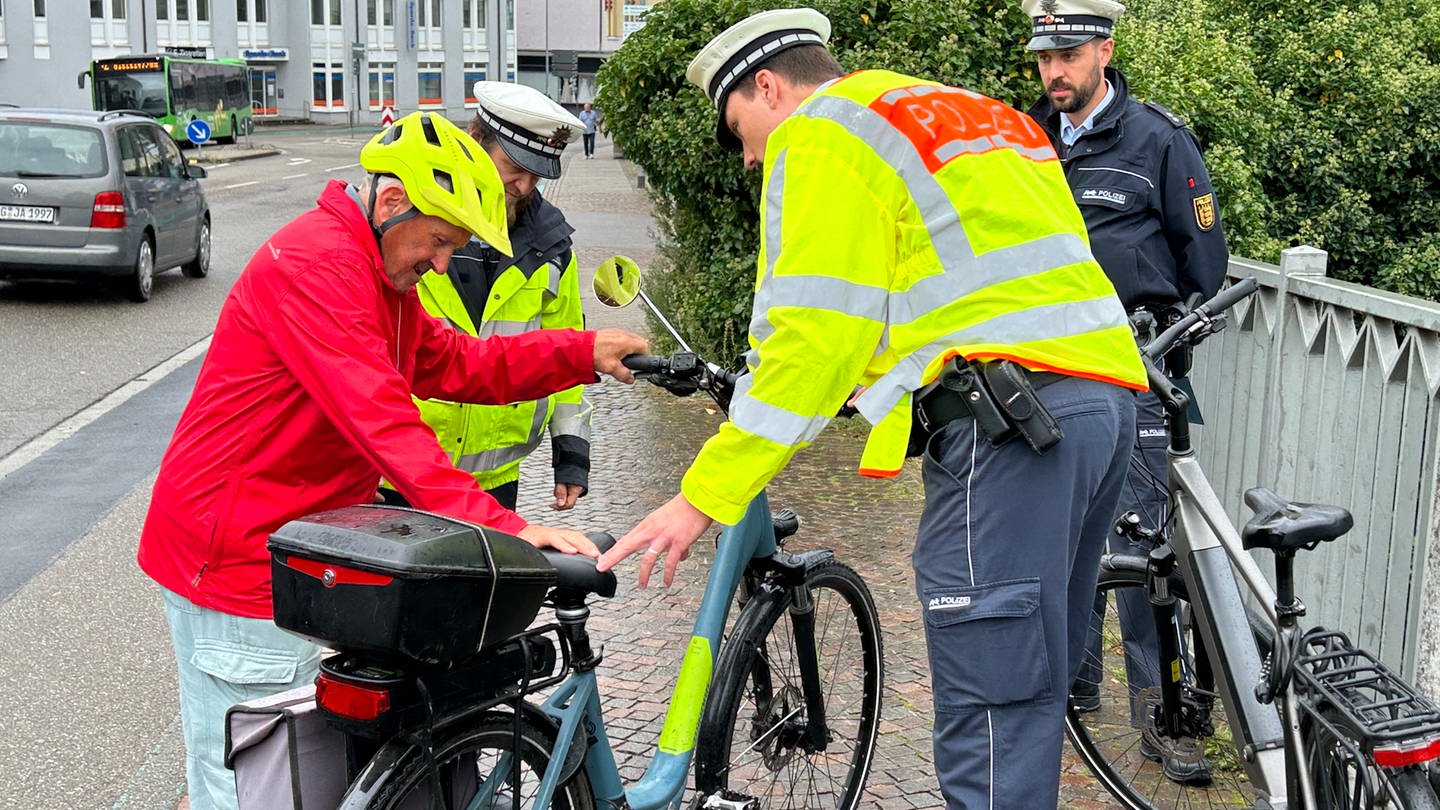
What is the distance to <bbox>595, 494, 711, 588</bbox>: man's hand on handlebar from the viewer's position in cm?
283

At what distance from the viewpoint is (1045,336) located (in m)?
2.85

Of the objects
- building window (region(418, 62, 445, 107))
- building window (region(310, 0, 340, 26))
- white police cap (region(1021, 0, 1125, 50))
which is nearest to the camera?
white police cap (region(1021, 0, 1125, 50))

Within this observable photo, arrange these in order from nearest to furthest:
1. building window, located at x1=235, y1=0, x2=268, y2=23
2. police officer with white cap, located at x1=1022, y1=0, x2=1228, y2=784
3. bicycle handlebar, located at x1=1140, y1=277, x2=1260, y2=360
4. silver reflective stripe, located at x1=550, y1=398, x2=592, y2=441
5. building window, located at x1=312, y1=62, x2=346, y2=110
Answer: bicycle handlebar, located at x1=1140, y1=277, x2=1260, y2=360
silver reflective stripe, located at x1=550, y1=398, x2=592, y2=441
police officer with white cap, located at x1=1022, y1=0, x2=1228, y2=784
building window, located at x1=235, y1=0, x2=268, y2=23
building window, located at x1=312, y1=62, x2=346, y2=110

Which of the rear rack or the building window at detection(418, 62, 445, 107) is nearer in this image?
the rear rack

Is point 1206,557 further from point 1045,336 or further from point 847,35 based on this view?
point 847,35

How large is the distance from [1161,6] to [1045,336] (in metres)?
12.1

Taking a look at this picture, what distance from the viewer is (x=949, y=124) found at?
2855 mm

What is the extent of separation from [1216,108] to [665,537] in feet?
25.6

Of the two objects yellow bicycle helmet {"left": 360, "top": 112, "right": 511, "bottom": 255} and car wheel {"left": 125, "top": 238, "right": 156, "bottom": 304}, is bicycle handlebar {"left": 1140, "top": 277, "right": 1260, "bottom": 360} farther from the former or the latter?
car wheel {"left": 125, "top": 238, "right": 156, "bottom": 304}

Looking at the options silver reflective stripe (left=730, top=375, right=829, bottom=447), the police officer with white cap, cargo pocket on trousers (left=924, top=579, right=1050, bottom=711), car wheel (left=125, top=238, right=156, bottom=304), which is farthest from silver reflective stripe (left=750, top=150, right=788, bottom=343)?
car wheel (left=125, top=238, right=156, bottom=304)

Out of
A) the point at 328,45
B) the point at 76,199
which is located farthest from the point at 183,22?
the point at 76,199

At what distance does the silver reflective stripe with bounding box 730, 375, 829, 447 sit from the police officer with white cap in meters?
2.03

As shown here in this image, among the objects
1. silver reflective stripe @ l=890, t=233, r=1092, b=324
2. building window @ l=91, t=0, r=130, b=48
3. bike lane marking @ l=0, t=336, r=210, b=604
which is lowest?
bike lane marking @ l=0, t=336, r=210, b=604

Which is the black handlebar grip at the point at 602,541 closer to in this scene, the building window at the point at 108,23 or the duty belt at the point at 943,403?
the duty belt at the point at 943,403
